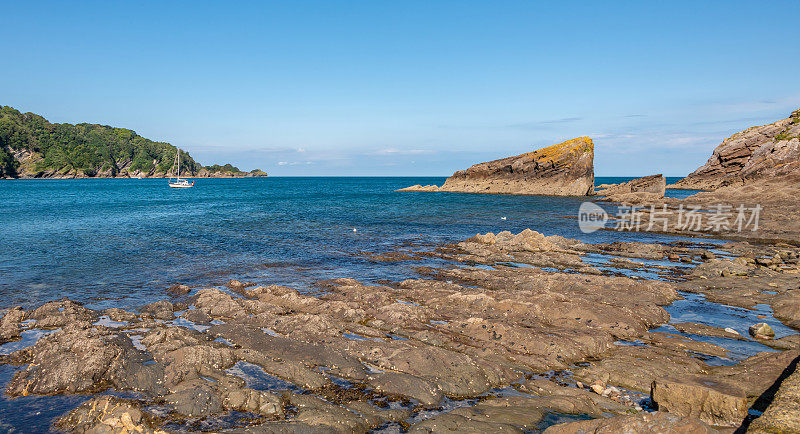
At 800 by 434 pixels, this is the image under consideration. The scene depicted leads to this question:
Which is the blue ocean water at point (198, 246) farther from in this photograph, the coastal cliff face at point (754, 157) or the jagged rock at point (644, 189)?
the coastal cliff face at point (754, 157)

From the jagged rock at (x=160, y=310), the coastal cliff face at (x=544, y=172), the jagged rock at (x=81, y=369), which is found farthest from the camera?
the coastal cliff face at (x=544, y=172)

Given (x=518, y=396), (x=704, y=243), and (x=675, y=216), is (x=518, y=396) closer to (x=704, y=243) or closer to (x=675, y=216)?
(x=704, y=243)

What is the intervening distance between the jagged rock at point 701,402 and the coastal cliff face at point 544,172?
87.4 m

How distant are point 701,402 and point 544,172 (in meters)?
92.2

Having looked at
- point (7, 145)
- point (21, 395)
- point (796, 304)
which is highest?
point (7, 145)

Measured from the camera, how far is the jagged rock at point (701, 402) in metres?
8.47

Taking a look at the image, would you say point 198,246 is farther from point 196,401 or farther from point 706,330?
point 706,330

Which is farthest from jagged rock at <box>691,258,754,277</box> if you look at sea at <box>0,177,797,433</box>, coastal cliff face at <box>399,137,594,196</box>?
coastal cliff face at <box>399,137,594,196</box>

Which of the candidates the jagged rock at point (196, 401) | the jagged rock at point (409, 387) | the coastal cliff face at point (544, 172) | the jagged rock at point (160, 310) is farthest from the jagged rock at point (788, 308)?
the coastal cliff face at point (544, 172)

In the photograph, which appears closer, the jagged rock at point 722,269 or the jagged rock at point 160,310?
the jagged rock at point 160,310

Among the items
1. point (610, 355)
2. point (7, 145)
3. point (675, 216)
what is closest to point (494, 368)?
point (610, 355)

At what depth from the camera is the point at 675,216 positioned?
48.2 m

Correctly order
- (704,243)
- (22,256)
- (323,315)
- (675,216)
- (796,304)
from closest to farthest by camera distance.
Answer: (323,315)
(796,304)
(22,256)
(704,243)
(675,216)

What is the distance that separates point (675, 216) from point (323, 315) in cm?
4756
